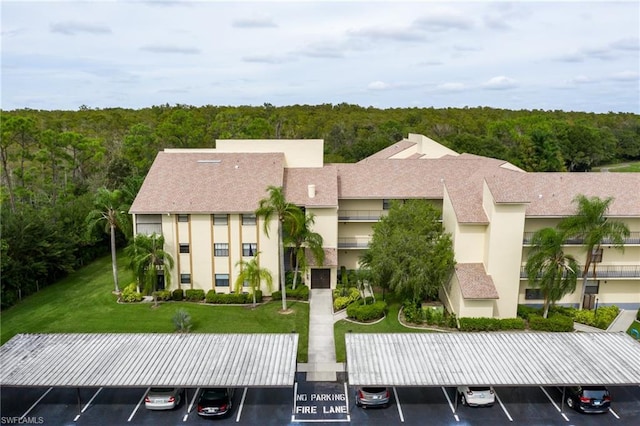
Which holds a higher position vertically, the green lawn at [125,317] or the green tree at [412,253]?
the green tree at [412,253]

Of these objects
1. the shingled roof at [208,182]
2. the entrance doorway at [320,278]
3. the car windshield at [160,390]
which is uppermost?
the shingled roof at [208,182]

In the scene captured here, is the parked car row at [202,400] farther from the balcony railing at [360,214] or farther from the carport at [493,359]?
the balcony railing at [360,214]

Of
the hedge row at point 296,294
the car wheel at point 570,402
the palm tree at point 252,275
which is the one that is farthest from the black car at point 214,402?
the car wheel at point 570,402

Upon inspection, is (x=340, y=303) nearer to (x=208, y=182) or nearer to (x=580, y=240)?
(x=208, y=182)

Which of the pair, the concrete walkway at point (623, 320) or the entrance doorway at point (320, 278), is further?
the entrance doorway at point (320, 278)

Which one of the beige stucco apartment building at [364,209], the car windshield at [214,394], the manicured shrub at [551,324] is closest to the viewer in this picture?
the car windshield at [214,394]

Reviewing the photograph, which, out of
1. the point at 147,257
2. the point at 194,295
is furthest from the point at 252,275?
the point at 147,257

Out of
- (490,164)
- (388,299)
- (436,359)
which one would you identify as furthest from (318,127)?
(436,359)
